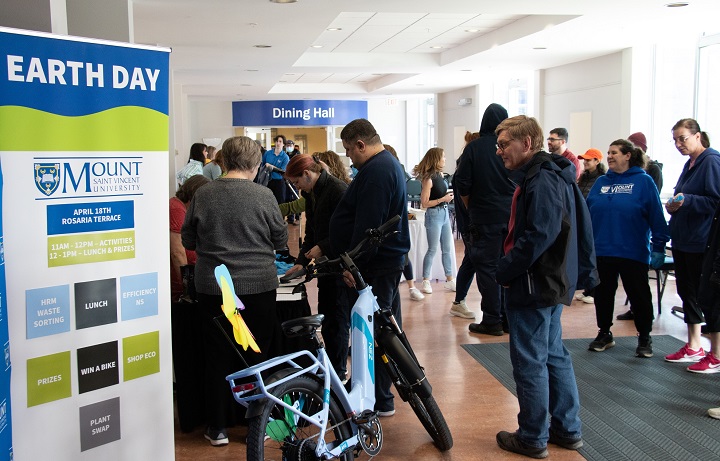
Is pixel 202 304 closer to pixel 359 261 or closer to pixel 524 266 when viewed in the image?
pixel 359 261

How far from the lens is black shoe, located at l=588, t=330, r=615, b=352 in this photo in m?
5.26

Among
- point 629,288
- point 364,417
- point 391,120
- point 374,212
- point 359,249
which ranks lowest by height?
point 364,417

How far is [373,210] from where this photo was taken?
356 centimetres

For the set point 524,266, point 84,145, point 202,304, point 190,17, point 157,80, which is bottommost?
point 202,304

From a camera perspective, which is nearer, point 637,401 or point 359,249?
point 359,249

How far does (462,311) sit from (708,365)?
2218mm

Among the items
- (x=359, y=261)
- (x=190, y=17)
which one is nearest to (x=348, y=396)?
(x=359, y=261)

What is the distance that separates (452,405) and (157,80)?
2550mm

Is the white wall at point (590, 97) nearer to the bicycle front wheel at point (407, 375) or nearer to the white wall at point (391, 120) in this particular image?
the bicycle front wheel at point (407, 375)

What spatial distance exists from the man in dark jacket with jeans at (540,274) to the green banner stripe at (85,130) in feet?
5.23

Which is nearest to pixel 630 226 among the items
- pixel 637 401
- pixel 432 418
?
pixel 637 401

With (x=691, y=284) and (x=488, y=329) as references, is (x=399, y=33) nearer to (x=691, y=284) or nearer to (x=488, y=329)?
(x=488, y=329)

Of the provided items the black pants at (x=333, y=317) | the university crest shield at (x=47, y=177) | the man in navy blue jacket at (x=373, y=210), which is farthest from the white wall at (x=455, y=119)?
the university crest shield at (x=47, y=177)

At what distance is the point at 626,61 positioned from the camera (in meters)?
10.3
